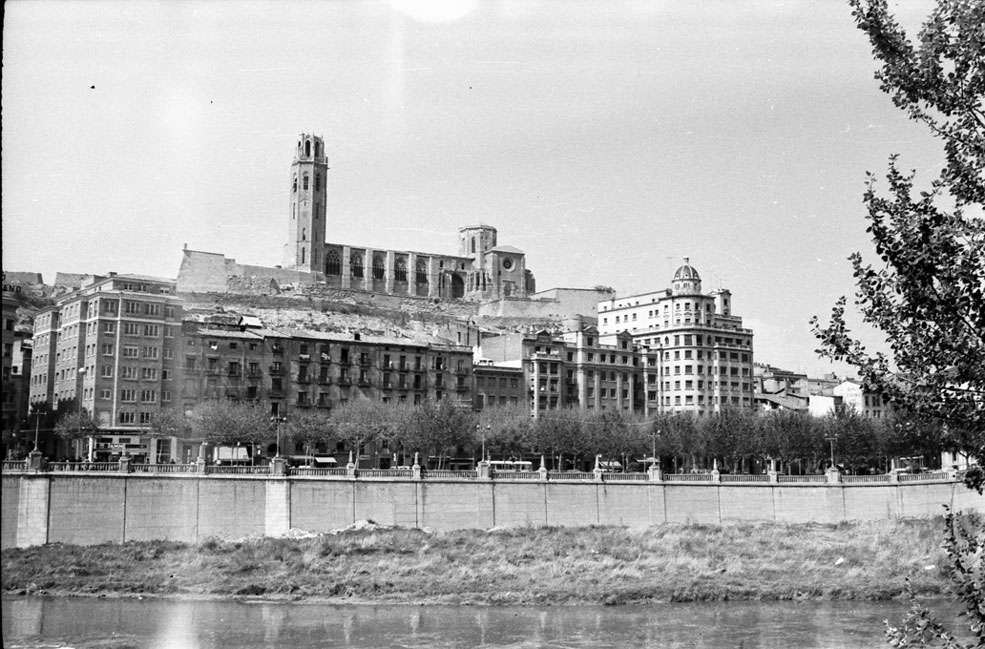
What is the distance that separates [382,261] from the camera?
416ft

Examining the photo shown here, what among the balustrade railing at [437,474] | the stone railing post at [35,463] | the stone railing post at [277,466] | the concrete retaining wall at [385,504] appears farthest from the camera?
the stone railing post at [277,466]

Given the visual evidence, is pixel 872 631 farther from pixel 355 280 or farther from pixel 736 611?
pixel 355 280

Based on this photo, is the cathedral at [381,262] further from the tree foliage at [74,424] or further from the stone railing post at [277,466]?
the stone railing post at [277,466]

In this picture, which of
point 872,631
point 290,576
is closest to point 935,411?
point 872,631

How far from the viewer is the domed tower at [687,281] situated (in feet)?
353

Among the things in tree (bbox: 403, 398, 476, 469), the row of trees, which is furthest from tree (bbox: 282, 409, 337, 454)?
tree (bbox: 403, 398, 476, 469)

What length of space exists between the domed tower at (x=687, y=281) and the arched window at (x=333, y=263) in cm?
3880

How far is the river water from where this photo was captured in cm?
3191

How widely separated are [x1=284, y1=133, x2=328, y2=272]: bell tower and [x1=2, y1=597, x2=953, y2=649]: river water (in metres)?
85.8

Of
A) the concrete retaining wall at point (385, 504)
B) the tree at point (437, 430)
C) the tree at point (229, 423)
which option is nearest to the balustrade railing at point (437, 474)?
the concrete retaining wall at point (385, 504)

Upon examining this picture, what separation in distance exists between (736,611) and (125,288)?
110 feet

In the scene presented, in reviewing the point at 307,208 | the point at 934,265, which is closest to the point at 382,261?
the point at 307,208

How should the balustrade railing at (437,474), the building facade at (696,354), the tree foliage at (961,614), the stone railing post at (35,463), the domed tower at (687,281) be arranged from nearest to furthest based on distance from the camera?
the tree foliage at (961,614), the stone railing post at (35,463), the balustrade railing at (437,474), the building facade at (696,354), the domed tower at (687,281)

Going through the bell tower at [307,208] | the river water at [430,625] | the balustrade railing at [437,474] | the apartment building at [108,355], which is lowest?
the river water at [430,625]
